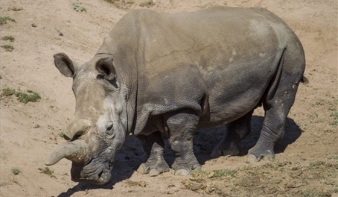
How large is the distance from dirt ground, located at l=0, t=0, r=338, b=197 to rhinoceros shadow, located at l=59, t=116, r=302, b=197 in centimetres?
2

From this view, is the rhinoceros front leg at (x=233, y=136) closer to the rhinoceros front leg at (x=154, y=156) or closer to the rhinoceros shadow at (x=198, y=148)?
the rhinoceros shadow at (x=198, y=148)

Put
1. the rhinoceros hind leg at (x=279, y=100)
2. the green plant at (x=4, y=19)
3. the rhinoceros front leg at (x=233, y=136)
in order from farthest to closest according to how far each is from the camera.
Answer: the green plant at (x=4, y=19)
the rhinoceros front leg at (x=233, y=136)
the rhinoceros hind leg at (x=279, y=100)

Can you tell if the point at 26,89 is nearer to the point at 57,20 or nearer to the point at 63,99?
the point at 63,99

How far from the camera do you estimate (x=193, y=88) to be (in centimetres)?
973

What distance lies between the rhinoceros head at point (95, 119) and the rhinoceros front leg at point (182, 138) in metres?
0.74

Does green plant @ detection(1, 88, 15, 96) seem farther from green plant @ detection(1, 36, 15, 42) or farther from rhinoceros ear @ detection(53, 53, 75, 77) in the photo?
rhinoceros ear @ detection(53, 53, 75, 77)

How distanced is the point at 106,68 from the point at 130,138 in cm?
278

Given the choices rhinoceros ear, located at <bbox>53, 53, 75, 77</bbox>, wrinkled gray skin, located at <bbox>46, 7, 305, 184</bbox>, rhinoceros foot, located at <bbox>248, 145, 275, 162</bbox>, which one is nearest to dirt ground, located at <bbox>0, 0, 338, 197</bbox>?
rhinoceros foot, located at <bbox>248, 145, 275, 162</bbox>

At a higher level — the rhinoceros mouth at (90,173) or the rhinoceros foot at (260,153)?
the rhinoceros mouth at (90,173)

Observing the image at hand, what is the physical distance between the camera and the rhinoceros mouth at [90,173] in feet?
29.6

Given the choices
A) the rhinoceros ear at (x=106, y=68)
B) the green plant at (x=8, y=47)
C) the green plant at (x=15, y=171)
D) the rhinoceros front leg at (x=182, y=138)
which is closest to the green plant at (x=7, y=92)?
the green plant at (x=8, y=47)

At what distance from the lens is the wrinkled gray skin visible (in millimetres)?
9102

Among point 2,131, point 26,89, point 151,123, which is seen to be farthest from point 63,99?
point 151,123

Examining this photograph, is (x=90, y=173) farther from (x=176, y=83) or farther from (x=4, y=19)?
(x=4, y=19)
